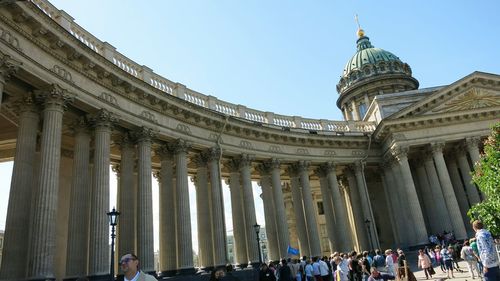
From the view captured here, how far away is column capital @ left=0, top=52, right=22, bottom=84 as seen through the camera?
15.3 m

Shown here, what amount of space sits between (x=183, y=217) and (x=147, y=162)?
3.97 m

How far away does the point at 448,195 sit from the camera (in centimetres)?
3203

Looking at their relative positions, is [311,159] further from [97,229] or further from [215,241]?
[97,229]

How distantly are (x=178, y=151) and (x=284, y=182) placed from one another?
20426 mm

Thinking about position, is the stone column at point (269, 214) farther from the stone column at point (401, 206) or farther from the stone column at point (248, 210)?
the stone column at point (401, 206)

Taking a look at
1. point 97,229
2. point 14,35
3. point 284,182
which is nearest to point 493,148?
point 97,229

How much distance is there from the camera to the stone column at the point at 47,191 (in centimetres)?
1517

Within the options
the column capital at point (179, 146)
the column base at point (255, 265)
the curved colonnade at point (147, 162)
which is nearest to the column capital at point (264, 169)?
the curved colonnade at point (147, 162)

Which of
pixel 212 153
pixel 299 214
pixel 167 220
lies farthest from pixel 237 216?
pixel 167 220

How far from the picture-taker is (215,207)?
26.3 meters

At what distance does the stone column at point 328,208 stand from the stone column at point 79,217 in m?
20.3

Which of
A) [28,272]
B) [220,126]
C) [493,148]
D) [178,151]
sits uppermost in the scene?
[220,126]

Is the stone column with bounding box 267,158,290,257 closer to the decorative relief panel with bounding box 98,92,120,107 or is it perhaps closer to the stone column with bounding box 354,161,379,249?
the stone column with bounding box 354,161,379,249

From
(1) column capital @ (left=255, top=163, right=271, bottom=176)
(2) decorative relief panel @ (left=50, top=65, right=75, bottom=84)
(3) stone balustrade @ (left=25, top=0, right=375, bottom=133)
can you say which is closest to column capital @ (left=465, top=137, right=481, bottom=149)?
(3) stone balustrade @ (left=25, top=0, right=375, bottom=133)
